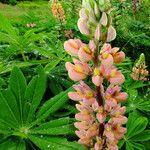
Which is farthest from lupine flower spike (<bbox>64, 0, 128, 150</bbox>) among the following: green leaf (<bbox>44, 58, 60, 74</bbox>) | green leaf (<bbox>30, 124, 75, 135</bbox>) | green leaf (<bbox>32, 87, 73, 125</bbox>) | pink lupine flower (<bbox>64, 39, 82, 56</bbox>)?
green leaf (<bbox>44, 58, 60, 74</bbox>)

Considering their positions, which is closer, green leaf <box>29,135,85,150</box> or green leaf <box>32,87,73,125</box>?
green leaf <box>29,135,85,150</box>

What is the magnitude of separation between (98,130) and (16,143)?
32cm

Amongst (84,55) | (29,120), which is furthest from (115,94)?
(29,120)

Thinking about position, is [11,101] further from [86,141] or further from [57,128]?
[86,141]

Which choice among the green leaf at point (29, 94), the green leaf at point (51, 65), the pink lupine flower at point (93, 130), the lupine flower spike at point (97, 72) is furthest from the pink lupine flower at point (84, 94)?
the green leaf at point (51, 65)

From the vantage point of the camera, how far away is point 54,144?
1557 mm

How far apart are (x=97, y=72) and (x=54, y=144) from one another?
1.23 feet

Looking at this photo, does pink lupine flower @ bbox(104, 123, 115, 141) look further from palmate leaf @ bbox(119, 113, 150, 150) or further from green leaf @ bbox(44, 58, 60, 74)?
green leaf @ bbox(44, 58, 60, 74)

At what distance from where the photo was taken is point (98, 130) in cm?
146

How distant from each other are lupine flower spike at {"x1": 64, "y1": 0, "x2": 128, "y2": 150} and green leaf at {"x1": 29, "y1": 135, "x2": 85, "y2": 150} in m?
0.09

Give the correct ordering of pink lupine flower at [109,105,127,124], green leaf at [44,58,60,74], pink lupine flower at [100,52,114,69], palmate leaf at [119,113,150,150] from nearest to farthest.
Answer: pink lupine flower at [100,52,114,69] → pink lupine flower at [109,105,127,124] → palmate leaf at [119,113,150,150] → green leaf at [44,58,60,74]

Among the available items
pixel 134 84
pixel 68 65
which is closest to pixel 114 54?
pixel 68 65

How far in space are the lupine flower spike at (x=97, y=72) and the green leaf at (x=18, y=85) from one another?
320 mm

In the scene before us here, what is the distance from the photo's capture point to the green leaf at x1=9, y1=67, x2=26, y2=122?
65.4 inches
